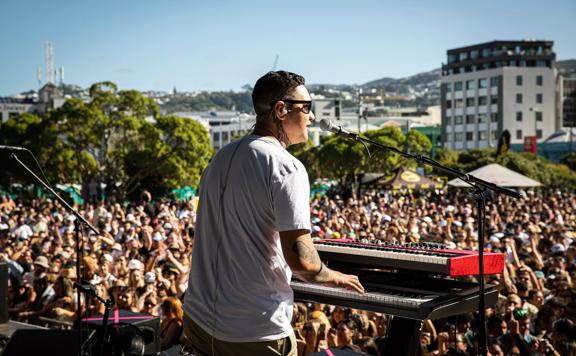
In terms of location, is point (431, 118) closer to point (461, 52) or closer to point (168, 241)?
point (461, 52)

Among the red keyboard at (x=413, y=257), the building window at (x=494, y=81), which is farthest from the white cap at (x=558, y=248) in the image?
the building window at (x=494, y=81)

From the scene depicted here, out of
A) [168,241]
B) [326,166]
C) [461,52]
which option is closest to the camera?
[168,241]

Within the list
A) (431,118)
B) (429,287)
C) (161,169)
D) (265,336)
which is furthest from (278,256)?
(431,118)

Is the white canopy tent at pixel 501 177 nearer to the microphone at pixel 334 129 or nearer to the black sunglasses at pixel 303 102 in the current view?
the microphone at pixel 334 129

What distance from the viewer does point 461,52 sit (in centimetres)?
10038

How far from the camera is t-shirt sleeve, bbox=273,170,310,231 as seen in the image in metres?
2.29

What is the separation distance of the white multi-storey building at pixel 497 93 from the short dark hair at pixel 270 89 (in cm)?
9332

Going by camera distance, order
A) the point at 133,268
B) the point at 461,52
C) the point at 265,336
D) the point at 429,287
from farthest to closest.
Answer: the point at 461,52 → the point at 133,268 → the point at 429,287 → the point at 265,336

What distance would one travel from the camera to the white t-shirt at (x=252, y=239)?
2328mm

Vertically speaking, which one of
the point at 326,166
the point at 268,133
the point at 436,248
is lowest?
the point at 326,166

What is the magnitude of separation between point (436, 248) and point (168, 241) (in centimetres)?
952

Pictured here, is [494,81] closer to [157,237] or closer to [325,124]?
[157,237]

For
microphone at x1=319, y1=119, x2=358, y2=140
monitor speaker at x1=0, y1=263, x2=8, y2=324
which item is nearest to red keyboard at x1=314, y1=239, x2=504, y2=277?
microphone at x1=319, y1=119, x2=358, y2=140

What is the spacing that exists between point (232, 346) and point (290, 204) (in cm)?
55
